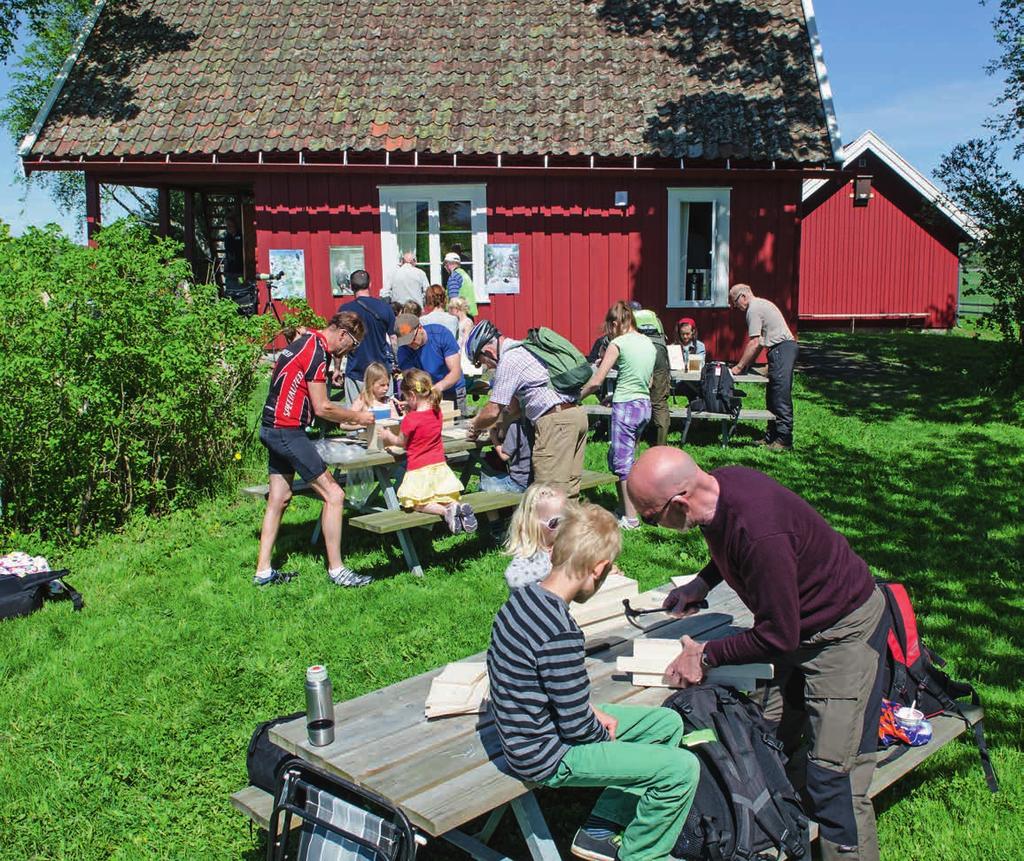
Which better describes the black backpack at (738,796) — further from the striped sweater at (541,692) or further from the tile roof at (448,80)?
the tile roof at (448,80)

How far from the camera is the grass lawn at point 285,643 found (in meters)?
4.11

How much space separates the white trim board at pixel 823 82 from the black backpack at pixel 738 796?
12733 mm

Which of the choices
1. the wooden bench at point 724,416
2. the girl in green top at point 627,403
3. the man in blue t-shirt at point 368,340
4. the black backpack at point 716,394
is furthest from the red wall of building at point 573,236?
the girl in green top at point 627,403

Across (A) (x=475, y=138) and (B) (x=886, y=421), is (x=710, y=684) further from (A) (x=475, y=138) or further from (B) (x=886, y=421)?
(A) (x=475, y=138)

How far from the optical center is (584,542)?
10.5 ft

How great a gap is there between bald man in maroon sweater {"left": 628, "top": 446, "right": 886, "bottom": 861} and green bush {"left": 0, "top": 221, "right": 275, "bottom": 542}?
5380 mm

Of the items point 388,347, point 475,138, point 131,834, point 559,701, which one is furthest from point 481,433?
point 475,138

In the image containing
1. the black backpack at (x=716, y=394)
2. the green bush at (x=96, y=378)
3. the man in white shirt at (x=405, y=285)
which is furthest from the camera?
the man in white shirt at (x=405, y=285)

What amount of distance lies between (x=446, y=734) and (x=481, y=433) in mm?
4321

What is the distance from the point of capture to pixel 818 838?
3.51 m

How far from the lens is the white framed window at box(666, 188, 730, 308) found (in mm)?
15406

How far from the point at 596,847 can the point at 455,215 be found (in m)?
13.1

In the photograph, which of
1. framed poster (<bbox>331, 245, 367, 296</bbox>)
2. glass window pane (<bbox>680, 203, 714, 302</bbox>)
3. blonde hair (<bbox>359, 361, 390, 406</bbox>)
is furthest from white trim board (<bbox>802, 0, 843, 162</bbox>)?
blonde hair (<bbox>359, 361, 390, 406</bbox>)

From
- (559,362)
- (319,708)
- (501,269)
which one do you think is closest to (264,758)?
(319,708)
